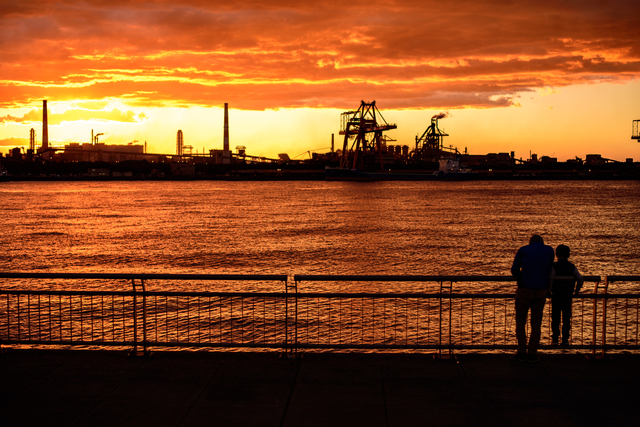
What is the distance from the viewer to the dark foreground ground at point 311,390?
5.80 m

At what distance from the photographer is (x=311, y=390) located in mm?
6559

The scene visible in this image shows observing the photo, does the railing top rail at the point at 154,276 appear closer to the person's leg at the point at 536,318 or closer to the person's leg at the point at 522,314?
the person's leg at the point at 522,314

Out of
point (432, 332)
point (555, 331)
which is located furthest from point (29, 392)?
point (432, 332)

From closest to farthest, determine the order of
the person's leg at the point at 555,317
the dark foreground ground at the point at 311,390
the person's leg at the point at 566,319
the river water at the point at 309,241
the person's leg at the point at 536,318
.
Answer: the dark foreground ground at the point at 311,390
the person's leg at the point at 536,318
the person's leg at the point at 566,319
the person's leg at the point at 555,317
the river water at the point at 309,241

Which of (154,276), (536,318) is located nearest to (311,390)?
(154,276)

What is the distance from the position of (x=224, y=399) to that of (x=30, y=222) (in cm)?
6234

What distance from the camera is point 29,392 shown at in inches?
256

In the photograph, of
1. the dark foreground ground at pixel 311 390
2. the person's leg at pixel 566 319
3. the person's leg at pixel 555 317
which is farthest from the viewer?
the person's leg at pixel 555 317

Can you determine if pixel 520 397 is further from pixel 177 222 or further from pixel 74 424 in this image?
pixel 177 222

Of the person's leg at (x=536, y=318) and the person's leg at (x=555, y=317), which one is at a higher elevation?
the person's leg at (x=536, y=318)

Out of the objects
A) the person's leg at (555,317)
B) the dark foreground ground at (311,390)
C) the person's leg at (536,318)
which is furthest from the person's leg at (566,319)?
the person's leg at (536,318)

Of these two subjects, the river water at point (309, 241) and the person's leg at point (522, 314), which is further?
the river water at point (309, 241)

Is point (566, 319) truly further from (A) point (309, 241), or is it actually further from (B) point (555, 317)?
(A) point (309, 241)

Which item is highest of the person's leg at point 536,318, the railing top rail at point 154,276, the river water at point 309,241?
the railing top rail at point 154,276
